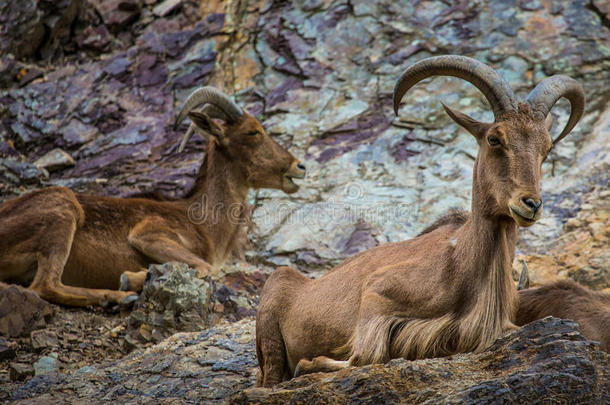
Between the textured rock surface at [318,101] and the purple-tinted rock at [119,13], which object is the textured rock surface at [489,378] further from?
the purple-tinted rock at [119,13]

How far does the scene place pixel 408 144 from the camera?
12180 millimetres

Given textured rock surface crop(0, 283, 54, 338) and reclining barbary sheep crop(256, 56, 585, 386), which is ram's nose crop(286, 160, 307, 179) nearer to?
textured rock surface crop(0, 283, 54, 338)

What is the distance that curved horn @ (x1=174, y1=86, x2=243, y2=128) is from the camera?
10.1 m

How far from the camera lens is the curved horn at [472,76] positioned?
204 inches

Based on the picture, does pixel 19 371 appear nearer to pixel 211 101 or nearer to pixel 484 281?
pixel 484 281

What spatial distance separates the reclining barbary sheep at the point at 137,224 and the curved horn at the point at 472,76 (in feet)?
14.7

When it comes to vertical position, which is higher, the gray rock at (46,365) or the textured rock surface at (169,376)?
the textured rock surface at (169,376)

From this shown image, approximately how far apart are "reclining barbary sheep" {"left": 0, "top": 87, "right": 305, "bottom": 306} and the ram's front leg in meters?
0.01

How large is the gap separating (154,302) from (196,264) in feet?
5.66

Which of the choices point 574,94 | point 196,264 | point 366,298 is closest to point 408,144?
point 196,264

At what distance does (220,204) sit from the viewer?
35.3ft

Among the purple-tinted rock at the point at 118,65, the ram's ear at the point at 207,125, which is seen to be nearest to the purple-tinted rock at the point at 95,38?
the purple-tinted rock at the point at 118,65

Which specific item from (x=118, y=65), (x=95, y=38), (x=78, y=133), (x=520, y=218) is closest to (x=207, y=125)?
(x=78, y=133)

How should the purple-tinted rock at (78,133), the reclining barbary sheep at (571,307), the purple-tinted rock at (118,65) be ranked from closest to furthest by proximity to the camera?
1. the reclining barbary sheep at (571,307)
2. the purple-tinted rock at (78,133)
3. the purple-tinted rock at (118,65)
